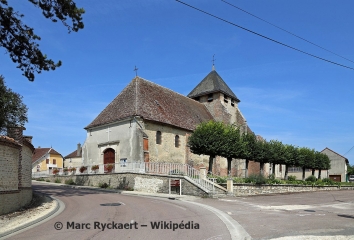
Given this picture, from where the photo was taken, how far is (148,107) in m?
28.7

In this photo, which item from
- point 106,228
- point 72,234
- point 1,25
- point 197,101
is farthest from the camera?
point 197,101

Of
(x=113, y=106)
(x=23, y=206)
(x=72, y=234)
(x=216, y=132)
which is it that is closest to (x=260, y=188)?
(x=216, y=132)

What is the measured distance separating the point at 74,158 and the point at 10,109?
38.6 metres

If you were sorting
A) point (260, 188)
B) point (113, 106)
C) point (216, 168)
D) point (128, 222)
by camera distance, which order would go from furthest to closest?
point (216, 168) → point (113, 106) → point (260, 188) → point (128, 222)

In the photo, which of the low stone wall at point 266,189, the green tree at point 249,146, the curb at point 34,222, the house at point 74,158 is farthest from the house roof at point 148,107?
the house at point 74,158

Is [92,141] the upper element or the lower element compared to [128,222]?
upper

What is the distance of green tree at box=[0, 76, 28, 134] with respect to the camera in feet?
67.4

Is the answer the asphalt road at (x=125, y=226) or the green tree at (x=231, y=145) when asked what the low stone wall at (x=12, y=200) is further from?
the green tree at (x=231, y=145)

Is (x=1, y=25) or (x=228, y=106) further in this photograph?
(x=228, y=106)

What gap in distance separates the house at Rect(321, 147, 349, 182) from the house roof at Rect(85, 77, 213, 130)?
129ft

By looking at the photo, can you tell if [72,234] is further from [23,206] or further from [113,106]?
[113,106]

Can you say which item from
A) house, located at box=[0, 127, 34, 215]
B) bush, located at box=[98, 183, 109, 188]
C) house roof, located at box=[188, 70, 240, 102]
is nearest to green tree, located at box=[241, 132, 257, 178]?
bush, located at box=[98, 183, 109, 188]

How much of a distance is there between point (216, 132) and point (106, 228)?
16881 mm

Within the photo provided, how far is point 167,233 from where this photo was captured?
26.0ft
